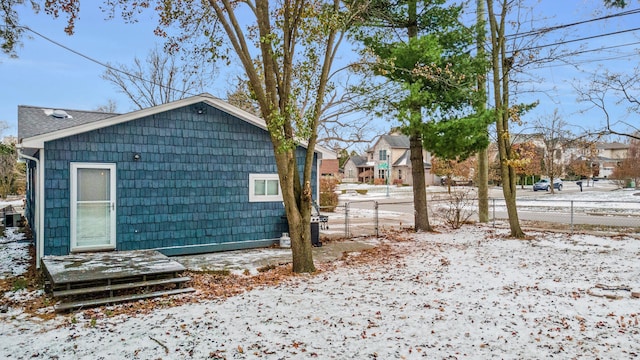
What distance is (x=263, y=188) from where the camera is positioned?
10.4 meters

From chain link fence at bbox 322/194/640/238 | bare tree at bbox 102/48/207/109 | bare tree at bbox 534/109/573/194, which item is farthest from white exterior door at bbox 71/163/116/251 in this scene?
bare tree at bbox 102/48/207/109

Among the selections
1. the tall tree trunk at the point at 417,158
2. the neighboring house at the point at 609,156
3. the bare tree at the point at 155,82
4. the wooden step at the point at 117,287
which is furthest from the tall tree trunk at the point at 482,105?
the neighboring house at the point at 609,156

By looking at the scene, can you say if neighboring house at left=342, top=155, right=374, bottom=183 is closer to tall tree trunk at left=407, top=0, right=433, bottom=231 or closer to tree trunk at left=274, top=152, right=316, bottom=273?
tall tree trunk at left=407, top=0, right=433, bottom=231

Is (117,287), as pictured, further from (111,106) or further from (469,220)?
(111,106)

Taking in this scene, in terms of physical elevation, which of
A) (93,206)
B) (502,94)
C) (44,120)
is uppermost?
(502,94)

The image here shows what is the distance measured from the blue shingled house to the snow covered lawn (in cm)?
310

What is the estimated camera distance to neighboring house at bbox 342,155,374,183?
5832cm

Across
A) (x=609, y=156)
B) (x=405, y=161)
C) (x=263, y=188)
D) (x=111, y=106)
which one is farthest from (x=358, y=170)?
(x=263, y=188)

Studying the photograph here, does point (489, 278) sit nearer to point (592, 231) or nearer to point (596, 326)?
point (596, 326)

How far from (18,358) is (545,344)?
5113mm

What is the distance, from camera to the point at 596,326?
476cm

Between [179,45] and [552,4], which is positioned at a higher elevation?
[552,4]

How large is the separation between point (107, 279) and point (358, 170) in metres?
56.9

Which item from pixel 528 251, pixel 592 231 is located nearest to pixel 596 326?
pixel 528 251
